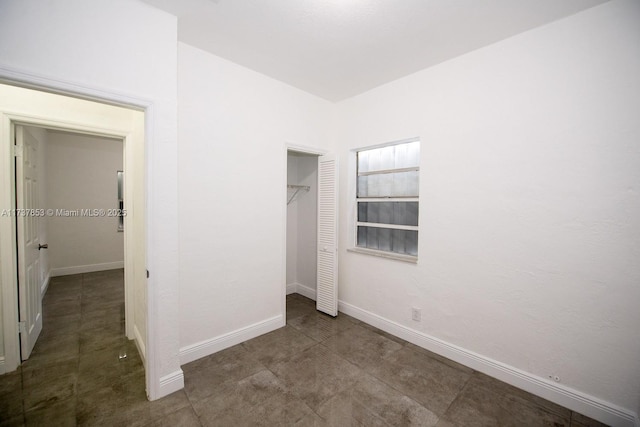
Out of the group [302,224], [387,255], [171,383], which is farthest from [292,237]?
[171,383]

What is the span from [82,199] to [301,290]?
5010 mm

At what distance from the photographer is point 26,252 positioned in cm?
230

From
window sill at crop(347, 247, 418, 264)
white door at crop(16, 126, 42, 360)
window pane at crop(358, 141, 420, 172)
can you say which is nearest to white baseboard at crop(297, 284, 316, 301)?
window sill at crop(347, 247, 418, 264)

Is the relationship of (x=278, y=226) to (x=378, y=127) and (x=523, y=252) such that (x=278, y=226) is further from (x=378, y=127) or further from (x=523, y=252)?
(x=523, y=252)

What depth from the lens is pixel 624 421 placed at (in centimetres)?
166

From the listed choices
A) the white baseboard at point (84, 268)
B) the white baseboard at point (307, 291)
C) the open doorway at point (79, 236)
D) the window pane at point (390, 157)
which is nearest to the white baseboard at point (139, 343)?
the open doorway at point (79, 236)

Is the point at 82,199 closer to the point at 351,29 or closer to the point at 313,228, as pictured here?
the point at 313,228

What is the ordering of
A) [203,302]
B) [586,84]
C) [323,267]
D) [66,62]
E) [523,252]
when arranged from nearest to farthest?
[66,62] < [586,84] < [523,252] < [203,302] < [323,267]

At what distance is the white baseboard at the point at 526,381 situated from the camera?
1.70 meters

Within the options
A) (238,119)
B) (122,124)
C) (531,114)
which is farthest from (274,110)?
(531,114)

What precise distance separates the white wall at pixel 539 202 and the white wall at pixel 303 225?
1.59 meters

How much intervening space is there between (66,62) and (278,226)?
2.09 metres

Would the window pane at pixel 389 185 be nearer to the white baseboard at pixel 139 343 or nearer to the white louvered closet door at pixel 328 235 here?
the white louvered closet door at pixel 328 235

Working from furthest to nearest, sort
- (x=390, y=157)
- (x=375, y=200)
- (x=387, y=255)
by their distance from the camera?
(x=375, y=200), (x=390, y=157), (x=387, y=255)
